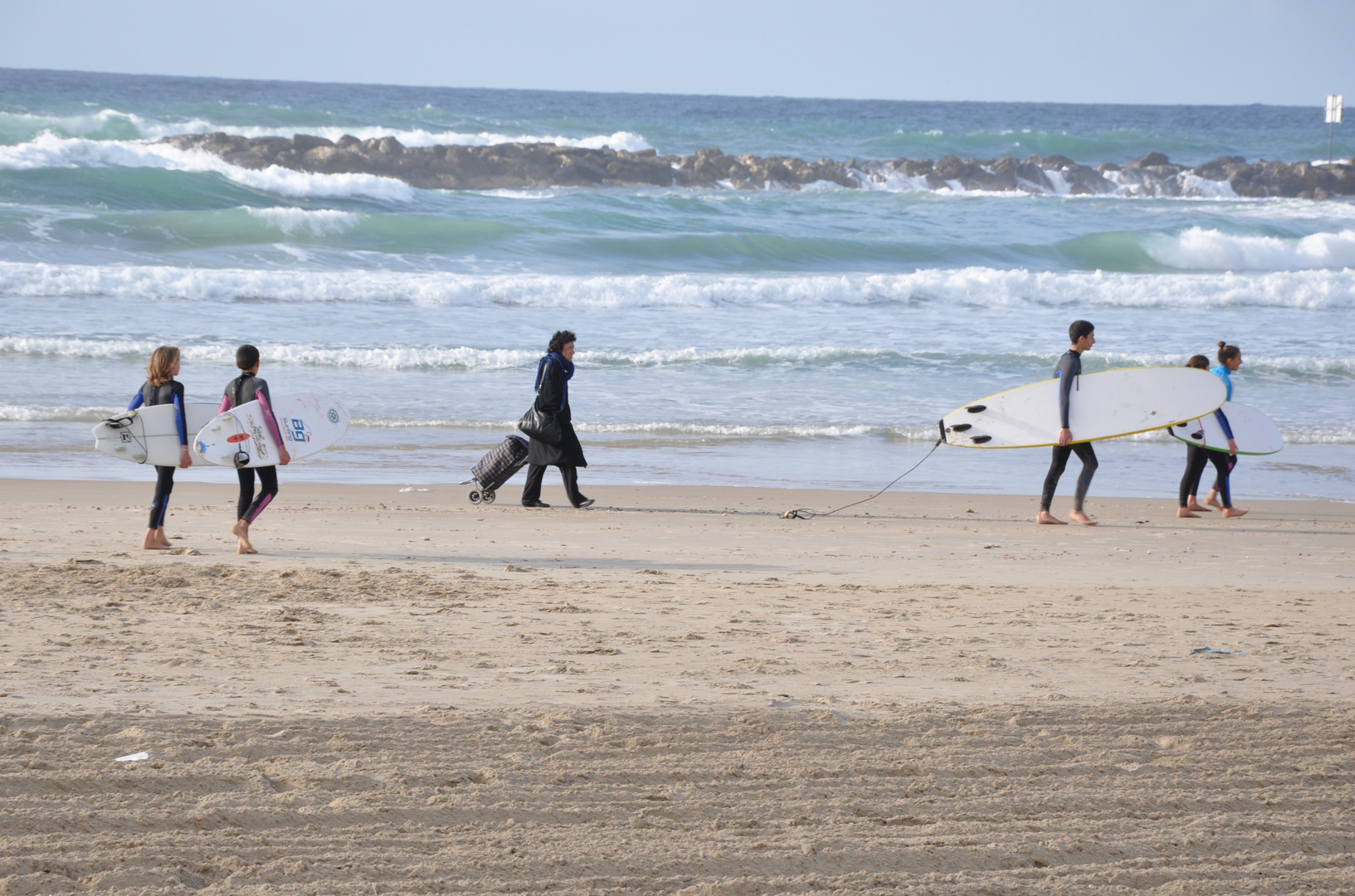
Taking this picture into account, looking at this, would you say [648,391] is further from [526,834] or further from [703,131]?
[703,131]

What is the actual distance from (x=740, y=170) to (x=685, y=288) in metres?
22.0

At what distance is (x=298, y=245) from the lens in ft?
76.0

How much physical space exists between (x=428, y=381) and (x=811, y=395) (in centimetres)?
427

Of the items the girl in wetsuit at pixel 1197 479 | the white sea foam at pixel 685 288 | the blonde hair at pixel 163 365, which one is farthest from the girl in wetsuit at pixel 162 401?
the white sea foam at pixel 685 288

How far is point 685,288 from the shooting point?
64.7ft

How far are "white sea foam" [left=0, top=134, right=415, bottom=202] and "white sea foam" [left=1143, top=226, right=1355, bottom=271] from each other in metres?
18.7

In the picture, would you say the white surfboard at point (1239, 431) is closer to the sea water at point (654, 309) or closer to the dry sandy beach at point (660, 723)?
the sea water at point (654, 309)

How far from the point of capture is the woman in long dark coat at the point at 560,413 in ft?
28.2

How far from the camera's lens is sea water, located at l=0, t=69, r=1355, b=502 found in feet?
36.0

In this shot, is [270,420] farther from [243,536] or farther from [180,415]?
[243,536]

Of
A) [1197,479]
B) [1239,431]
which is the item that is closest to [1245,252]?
[1239,431]

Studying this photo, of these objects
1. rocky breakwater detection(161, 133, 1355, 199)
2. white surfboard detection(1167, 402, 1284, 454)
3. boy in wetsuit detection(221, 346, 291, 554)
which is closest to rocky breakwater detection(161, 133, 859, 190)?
rocky breakwater detection(161, 133, 1355, 199)

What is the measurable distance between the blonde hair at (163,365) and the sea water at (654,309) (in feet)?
9.10

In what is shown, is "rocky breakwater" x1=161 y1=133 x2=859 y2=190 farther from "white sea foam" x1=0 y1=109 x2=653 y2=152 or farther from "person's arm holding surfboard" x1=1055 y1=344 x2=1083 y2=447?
"person's arm holding surfboard" x1=1055 y1=344 x2=1083 y2=447
